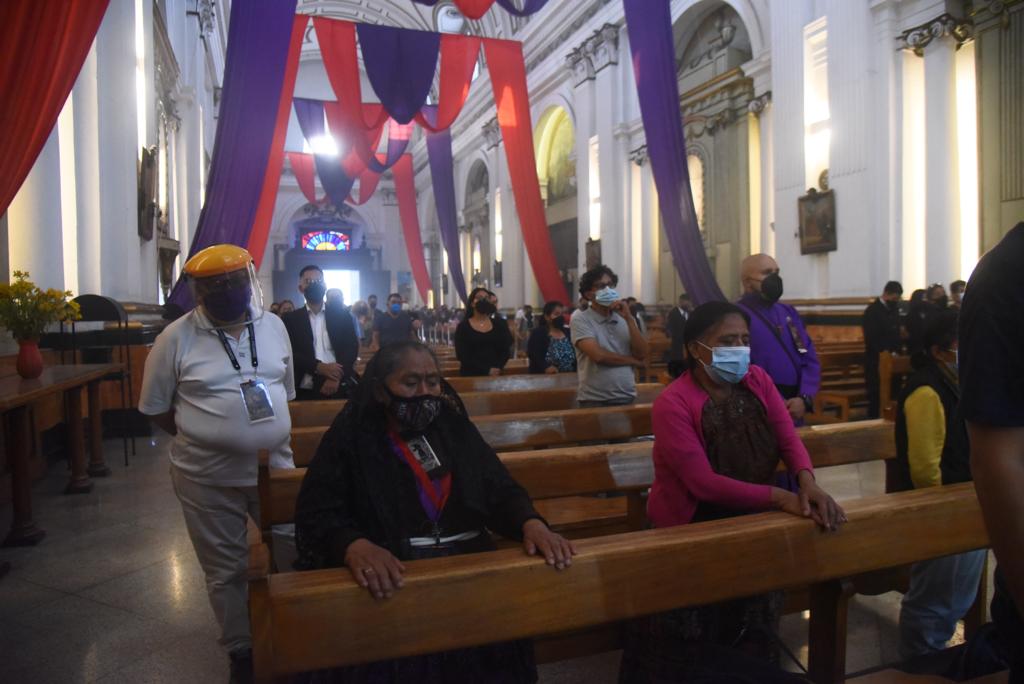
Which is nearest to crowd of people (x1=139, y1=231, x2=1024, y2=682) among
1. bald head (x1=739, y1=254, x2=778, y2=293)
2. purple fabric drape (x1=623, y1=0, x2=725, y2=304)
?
bald head (x1=739, y1=254, x2=778, y2=293)

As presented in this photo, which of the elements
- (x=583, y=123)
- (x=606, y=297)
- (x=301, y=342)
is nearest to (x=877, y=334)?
(x=606, y=297)

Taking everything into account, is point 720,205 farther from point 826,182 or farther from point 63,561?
point 63,561

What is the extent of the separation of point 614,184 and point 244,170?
400 inches

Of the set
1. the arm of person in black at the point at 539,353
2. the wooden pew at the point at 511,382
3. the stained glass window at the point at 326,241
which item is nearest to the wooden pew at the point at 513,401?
the wooden pew at the point at 511,382

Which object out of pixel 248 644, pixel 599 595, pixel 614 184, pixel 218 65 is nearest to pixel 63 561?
pixel 248 644

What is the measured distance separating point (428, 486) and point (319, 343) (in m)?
2.87

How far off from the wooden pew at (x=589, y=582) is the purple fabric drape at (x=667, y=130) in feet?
17.0

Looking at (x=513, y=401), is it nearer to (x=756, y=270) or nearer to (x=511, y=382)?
(x=511, y=382)

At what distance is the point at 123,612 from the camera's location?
303 cm

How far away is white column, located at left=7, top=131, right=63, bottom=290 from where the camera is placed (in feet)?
20.5

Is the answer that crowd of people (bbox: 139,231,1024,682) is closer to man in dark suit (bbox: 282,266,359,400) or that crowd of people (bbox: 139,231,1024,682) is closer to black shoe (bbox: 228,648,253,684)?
black shoe (bbox: 228,648,253,684)

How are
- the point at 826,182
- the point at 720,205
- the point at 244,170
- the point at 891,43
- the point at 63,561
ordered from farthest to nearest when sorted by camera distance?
the point at 720,205, the point at 826,182, the point at 891,43, the point at 244,170, the point at 63,561

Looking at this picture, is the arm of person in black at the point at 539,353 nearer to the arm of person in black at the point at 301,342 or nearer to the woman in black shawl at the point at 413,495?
the arm of person in black at the point at 301,342

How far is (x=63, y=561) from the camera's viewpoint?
3.63m
